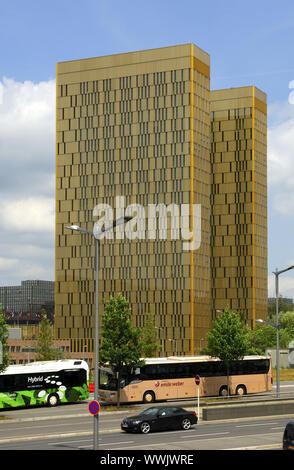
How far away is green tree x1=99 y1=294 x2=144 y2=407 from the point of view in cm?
5538

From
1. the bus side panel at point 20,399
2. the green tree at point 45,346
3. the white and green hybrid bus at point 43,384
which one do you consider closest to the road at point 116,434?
the bus side panel at point 20,399

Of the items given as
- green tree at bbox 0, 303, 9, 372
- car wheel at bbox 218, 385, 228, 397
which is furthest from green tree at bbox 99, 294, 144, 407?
car wheel at bbox 218, 385, 228, 397

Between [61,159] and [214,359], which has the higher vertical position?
[61,159]

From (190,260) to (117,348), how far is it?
8871 cm

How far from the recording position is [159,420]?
4000 centimetres

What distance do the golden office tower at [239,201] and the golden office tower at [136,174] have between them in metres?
17.7

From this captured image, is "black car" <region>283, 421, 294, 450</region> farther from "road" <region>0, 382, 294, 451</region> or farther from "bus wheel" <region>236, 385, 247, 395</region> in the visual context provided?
"bus wheel" <region>236, 385, 247, 395</region>

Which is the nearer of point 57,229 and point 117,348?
point 117,348

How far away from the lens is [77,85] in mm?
151625

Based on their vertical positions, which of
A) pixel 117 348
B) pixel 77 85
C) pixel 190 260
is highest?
pixel 77 85

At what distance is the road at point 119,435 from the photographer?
1335 inches
